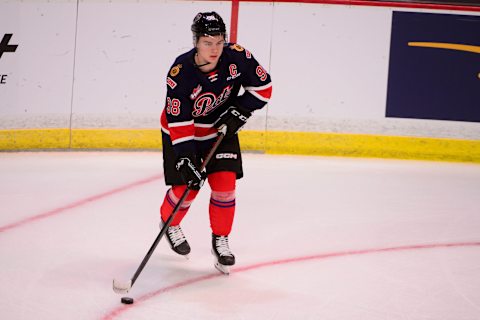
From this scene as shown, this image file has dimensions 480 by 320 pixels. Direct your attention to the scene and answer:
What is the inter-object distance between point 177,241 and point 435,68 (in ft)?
11.8

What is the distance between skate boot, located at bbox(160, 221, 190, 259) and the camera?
352 centimetres

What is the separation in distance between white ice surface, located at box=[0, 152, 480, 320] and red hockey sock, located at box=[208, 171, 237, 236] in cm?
23

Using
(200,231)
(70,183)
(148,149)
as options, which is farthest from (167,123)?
(148,149)

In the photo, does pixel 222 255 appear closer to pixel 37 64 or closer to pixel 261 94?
pixel 261 94

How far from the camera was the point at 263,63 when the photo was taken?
6.43 meters

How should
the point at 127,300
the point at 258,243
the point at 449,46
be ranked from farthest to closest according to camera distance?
1. the point at 449,46
2. the point at 258,243
3. the point at 127,300

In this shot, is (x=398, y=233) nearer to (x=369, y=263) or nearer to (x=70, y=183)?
(x=369, y=263)

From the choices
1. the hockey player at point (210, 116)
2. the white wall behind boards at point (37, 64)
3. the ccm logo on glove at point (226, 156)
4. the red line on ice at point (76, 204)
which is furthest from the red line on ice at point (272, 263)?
the white wall behind boards at point (37, 64)

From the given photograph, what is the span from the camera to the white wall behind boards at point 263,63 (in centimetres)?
635

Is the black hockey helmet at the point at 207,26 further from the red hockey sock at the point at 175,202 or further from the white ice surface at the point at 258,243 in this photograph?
the white ice surface at the point at 258,243

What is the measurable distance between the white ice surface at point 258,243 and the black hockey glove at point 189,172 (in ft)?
1.33

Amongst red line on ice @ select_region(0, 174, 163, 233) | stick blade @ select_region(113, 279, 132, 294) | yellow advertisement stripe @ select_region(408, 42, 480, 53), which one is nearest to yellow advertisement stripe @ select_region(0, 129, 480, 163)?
yellow advertisement stripe @ select_region(408, 42, 480, 53)

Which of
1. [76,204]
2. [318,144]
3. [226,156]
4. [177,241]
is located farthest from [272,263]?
[318,144]

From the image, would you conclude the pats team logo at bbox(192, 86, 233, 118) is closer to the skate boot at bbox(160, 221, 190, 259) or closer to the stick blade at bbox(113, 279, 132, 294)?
the skate boot at bbox(160, 221, 190, 259)
